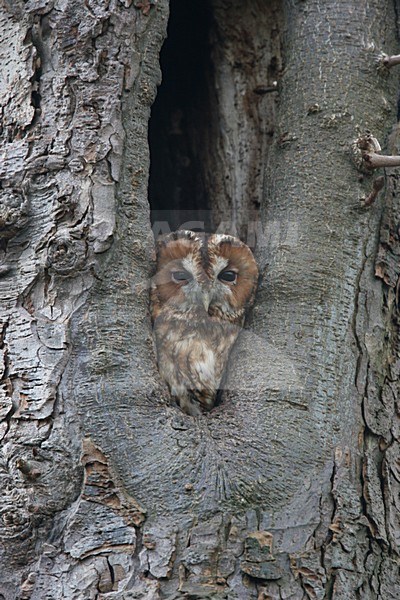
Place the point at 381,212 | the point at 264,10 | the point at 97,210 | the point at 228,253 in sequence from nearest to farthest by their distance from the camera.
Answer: the point at 97,210 → the point at 381,212 → the point at 228,253 → the point at 264,10

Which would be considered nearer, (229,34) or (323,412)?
(323,412)

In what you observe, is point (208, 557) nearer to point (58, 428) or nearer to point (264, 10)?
point (58, 428)

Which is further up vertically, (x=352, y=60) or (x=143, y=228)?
(x=352, y=60)

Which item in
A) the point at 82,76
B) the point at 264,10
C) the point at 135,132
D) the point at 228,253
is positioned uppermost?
the point at 264,10

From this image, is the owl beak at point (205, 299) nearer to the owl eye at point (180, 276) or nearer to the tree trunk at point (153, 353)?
the owl eye at point (180, 276)

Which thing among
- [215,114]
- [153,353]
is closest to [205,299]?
[153,353]

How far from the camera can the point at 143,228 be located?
6.72ft

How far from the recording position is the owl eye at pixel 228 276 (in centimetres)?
248

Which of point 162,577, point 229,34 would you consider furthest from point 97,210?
point 229,34

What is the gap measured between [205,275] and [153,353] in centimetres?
55

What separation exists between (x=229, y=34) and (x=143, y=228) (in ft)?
3.49

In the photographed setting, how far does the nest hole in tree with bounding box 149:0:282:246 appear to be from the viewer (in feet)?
8.98

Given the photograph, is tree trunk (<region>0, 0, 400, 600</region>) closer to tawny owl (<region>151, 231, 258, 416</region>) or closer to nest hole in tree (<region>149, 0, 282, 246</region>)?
tawny owl (<region>151, 231, 258, 416</region>)

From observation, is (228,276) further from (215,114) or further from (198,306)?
(215,114)
